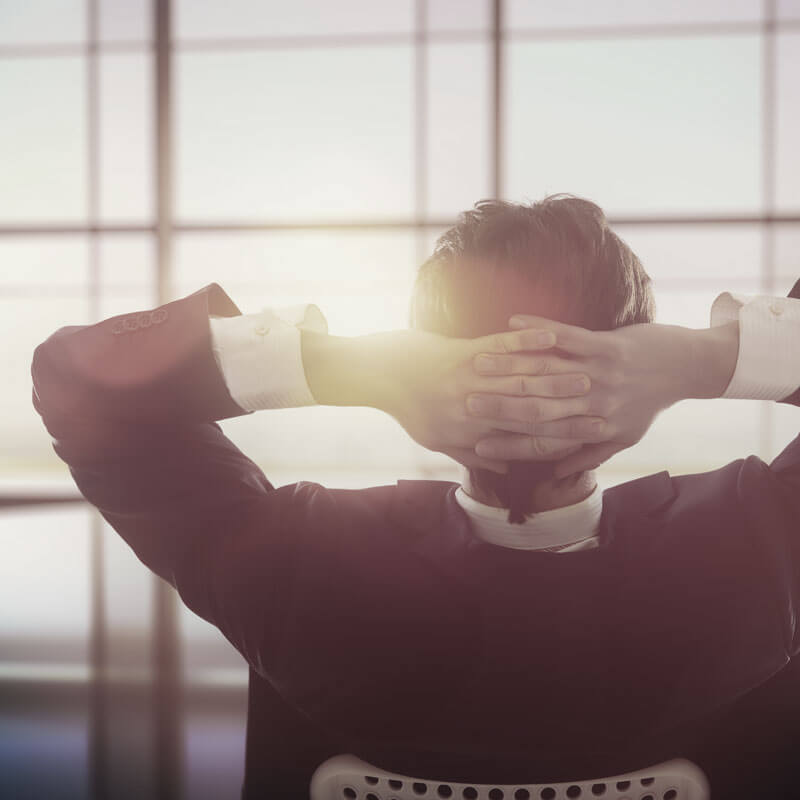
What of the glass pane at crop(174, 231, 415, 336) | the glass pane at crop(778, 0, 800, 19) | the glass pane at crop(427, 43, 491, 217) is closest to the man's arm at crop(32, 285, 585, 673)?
the glass pane at crop(174, 231, 415, 336)

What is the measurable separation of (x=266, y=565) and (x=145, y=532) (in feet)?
A: 0.44

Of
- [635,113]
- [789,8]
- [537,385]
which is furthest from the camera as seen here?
[635,113]

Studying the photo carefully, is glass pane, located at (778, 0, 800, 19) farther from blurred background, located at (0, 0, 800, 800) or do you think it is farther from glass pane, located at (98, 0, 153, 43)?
glass pane, located at (98, 0, 153, 43)

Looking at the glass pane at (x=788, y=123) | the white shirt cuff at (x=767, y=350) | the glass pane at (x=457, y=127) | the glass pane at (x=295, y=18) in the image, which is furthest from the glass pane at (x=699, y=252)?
the white shirt cuff at (x=767, y=350)

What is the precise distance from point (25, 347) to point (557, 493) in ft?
14.0

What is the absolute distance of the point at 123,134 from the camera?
9.18ft

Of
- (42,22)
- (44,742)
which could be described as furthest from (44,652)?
(42,22)

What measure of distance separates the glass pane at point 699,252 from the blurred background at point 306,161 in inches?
0.8

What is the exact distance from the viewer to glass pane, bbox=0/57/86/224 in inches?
132

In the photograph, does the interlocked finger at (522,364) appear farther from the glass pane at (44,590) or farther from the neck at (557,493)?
the glass pane at (44,590)

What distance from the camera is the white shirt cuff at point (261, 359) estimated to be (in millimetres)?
571

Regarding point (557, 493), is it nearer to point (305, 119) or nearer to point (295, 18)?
point (295, 18)

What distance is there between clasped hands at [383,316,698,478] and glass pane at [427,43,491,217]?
1.70 meters

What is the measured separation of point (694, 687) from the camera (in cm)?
53
